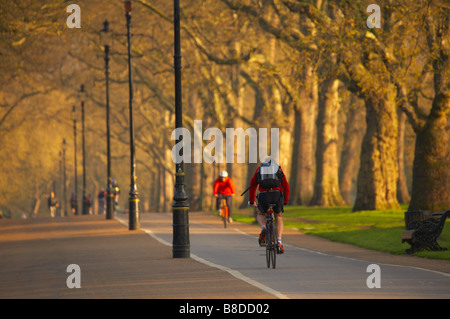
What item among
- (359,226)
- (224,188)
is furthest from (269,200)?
(224,188)

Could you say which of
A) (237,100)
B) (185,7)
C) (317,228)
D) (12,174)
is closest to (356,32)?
(317,228)

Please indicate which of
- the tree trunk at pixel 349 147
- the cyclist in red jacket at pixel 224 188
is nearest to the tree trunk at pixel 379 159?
the cyclist in red jacket at pixel 224 188

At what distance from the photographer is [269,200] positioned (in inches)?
685

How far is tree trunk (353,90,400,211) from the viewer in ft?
123

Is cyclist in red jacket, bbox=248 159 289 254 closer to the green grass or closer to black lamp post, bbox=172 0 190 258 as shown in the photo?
black lamp post, bbox=172 0 190 258

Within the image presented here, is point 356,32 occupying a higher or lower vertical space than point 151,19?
lower

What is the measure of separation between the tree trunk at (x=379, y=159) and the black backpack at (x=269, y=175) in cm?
2056

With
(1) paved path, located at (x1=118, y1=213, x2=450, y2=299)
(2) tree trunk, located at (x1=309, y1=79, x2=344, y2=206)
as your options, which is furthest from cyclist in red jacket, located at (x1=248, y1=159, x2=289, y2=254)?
(2) tree trunk, located at (x1=309, y1=79, x2=344, y2=206)

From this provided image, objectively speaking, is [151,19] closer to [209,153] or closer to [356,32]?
[209,153]

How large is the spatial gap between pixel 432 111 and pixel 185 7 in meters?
21.0

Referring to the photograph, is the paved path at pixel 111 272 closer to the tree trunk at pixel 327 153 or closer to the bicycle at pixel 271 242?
the bicycle at pixel 271 242

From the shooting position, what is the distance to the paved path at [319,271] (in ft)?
43.2

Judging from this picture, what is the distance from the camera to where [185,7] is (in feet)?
164

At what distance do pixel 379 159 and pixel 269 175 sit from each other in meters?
21.3
